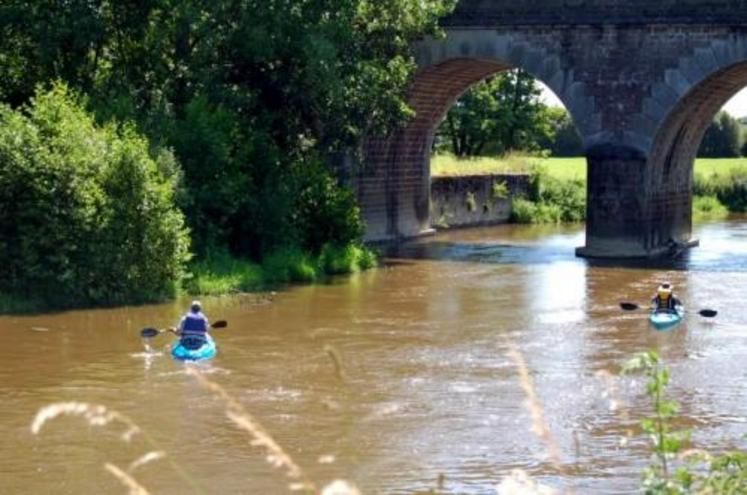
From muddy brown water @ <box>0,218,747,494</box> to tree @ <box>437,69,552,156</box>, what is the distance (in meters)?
28.4

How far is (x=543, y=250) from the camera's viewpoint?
3781 centimetres

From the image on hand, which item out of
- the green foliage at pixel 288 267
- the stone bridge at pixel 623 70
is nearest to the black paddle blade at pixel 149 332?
the green foliage at pixel 288 267

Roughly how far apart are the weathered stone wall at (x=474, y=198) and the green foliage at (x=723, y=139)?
3364 centimetres

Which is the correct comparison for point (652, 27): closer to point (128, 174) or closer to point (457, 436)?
point (128, 174)

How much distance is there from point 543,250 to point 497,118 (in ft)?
69.9

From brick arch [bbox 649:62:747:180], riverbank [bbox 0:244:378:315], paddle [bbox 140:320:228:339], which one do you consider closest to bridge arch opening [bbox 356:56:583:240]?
brick arch [bbox 649:62:747:180]

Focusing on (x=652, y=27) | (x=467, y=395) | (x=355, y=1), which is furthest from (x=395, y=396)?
(x=652, y=27)

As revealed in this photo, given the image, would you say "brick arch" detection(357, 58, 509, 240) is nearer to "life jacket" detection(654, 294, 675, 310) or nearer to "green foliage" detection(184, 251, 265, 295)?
"green foliage" detection(184, 251, 265, 295)

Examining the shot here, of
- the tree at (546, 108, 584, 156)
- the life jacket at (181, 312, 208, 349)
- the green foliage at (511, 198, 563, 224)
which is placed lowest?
the life jacket at (181, 312, 208, 349)

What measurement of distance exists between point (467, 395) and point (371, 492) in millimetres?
4849

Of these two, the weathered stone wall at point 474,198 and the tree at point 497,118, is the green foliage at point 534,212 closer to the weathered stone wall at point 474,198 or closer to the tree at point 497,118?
the weathered stone wall at point 474,198

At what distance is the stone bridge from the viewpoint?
33.0 metres

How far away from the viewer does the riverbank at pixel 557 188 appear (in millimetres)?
48812

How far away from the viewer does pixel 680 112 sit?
113ft
